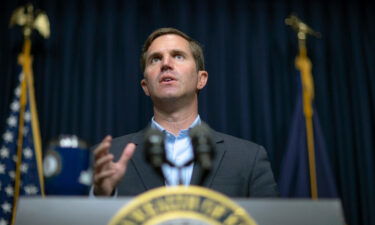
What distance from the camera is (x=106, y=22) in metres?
3.27

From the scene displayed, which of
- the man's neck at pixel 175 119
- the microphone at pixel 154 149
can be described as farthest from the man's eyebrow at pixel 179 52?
the microphone at pixel 154 149

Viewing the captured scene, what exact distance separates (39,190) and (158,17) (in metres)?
1.61

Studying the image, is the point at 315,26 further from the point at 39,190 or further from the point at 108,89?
the point at 39,190

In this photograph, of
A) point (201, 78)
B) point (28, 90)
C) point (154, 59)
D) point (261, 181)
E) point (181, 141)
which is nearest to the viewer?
point (261, 181)

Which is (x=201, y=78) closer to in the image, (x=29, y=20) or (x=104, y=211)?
(x=104, y=211)

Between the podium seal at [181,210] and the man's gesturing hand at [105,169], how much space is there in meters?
0.13

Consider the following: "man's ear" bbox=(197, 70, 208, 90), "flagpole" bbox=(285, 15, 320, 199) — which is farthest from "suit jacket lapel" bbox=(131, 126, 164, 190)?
"flagpole" bbox=(285, 15, 320, 199)

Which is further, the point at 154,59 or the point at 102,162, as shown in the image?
the point at 154,59

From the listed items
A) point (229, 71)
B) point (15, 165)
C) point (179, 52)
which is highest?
point (179, 52)

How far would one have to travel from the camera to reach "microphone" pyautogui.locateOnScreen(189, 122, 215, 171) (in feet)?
2.39

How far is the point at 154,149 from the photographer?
0.73 m

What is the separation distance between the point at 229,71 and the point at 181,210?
2.60 metres

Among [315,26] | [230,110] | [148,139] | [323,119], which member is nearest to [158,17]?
[230,110]

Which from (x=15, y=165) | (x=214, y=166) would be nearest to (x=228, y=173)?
(x=214, y=166)
